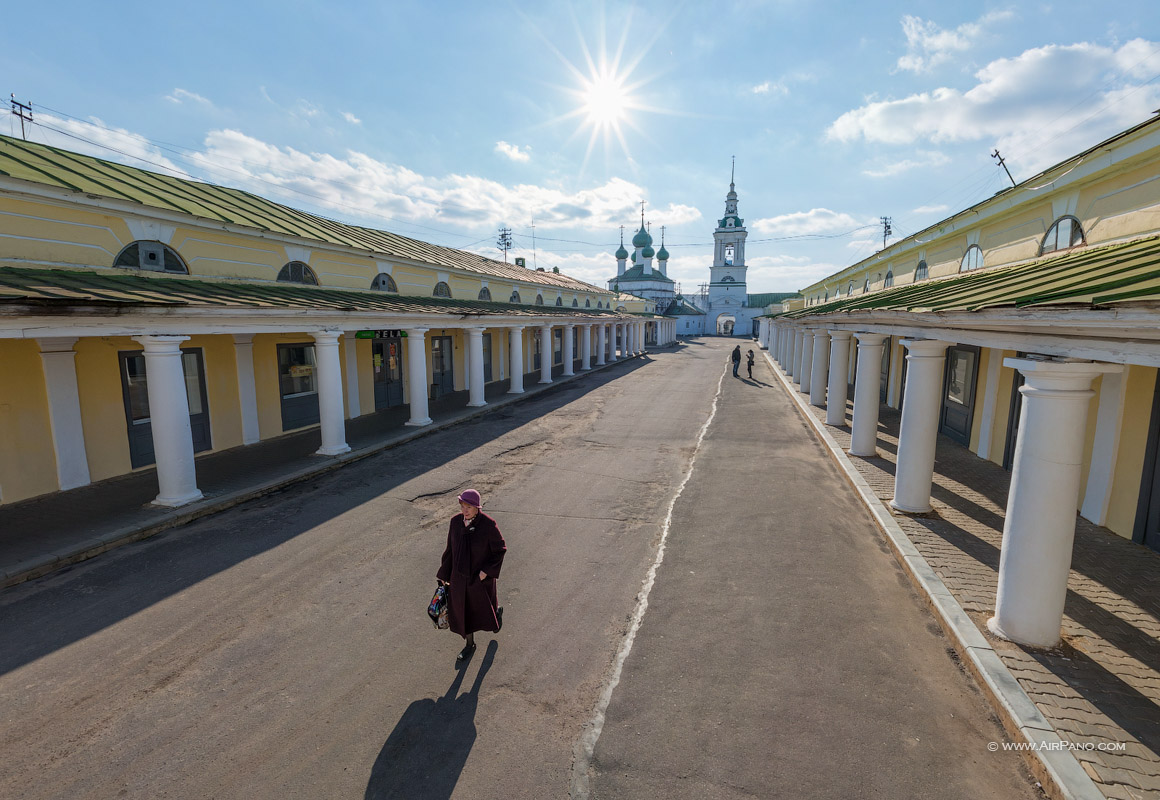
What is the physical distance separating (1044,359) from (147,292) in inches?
438

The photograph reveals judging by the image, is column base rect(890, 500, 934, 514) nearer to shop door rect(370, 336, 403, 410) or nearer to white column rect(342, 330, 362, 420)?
white column rect(342, 330, 362, 420)

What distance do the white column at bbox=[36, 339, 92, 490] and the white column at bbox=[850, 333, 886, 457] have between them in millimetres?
13617

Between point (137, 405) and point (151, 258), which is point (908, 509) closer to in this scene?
point (137, 405)

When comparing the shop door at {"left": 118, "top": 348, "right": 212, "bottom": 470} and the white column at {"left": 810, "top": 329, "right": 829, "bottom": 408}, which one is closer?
the shop door at {"left": 118, "top": 348, "right": 212, "bottom": 470}

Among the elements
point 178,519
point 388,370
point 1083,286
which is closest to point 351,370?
point 388,370

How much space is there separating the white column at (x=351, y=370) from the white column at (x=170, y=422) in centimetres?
659

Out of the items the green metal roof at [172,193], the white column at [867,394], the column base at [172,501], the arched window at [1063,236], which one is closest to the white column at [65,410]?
the column base at [172,501]

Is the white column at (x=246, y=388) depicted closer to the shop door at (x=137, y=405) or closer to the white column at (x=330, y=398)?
the shop door at (x=137, y=405)

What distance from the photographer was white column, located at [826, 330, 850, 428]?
1292 centimetres

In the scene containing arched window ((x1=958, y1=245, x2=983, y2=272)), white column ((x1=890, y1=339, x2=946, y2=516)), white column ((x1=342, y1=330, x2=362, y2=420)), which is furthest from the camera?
white column ((x1=342, y1=330, x2=362, y2=420))

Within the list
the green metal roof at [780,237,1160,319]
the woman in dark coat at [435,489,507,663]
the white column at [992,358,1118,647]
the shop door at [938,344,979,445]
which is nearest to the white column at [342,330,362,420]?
the woman in dark coat at [435,489,507,663]

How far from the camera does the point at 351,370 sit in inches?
592

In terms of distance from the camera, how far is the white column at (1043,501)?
14.5 ft

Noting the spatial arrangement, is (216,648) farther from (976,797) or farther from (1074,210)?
(1074,210)
